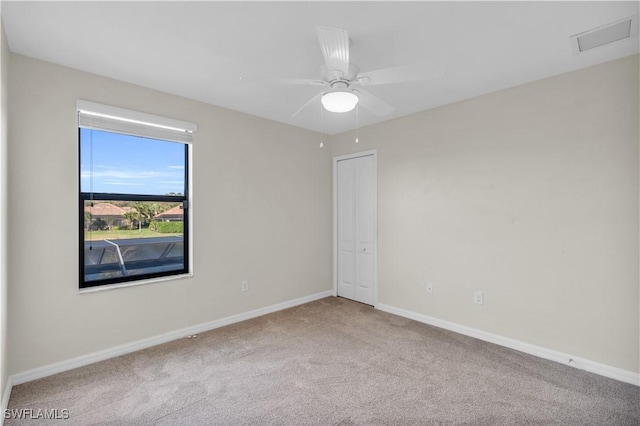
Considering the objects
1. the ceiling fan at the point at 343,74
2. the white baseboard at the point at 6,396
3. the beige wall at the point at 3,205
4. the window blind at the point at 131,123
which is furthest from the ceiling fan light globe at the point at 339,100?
the white baseboard at the point at 6,396

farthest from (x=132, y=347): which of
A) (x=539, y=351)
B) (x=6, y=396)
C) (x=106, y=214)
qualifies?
(x=539, y=351)

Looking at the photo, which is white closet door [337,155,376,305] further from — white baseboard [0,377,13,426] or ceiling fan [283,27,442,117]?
white baseboard [0,377,13,426]

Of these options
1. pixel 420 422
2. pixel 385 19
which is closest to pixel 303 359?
pixel 420 422

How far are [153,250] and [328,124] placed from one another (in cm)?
258

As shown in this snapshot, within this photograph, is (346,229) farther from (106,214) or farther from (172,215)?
(106,214)

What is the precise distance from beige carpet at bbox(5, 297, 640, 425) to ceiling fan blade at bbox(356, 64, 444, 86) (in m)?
2.13

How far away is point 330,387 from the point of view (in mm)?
2328

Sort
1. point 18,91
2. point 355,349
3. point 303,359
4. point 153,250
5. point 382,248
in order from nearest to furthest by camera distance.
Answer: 1. point 18,91
2. point 303,359
3. point 355,349
4. point 153,250
5. point 382,248

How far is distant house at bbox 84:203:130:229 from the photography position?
2779mm

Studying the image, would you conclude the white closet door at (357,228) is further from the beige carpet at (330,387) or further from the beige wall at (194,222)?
the beige carpet at (330,387)

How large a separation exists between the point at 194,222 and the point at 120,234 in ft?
2.18

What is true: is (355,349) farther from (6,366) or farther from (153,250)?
(6,366)

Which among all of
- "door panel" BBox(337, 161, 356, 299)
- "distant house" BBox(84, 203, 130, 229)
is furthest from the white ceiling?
"door panel" BBox(337, 161, 356, 299)

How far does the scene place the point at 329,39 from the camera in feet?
5.50
